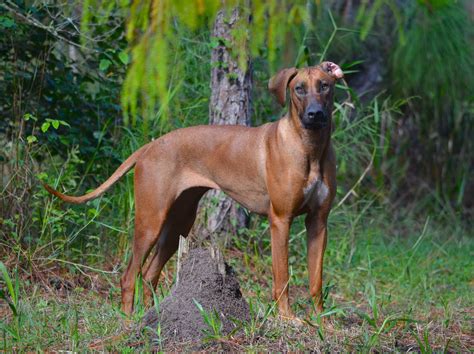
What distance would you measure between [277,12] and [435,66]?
7302mm

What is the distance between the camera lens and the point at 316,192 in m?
5.42

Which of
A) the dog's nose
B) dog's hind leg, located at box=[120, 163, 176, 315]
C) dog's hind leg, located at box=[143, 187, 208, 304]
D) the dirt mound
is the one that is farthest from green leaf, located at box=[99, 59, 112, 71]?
the dirt mound

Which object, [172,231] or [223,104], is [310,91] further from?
[223,104]

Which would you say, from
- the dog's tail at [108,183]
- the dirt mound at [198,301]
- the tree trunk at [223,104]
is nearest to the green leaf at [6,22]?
the dog's tail at [108,183]

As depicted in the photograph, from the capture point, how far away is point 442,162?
35.3 feet

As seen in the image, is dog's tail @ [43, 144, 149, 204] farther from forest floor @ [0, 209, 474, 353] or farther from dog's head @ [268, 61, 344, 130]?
dog's head @ [268, 61, 344, 130]

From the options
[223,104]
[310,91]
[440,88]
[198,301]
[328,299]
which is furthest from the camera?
[440,88]

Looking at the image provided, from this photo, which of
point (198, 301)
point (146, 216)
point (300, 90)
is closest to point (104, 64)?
point (146, 216)

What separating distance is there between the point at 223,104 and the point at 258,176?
4.62 feet

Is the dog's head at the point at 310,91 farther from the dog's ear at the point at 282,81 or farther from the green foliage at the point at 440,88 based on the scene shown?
the green foliage at the point at 440,88

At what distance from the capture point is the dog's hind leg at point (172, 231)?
239 inches

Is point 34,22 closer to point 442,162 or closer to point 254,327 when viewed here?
point 254,327

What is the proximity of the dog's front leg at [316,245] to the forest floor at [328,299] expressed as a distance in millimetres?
108

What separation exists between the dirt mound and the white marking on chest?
97cm
